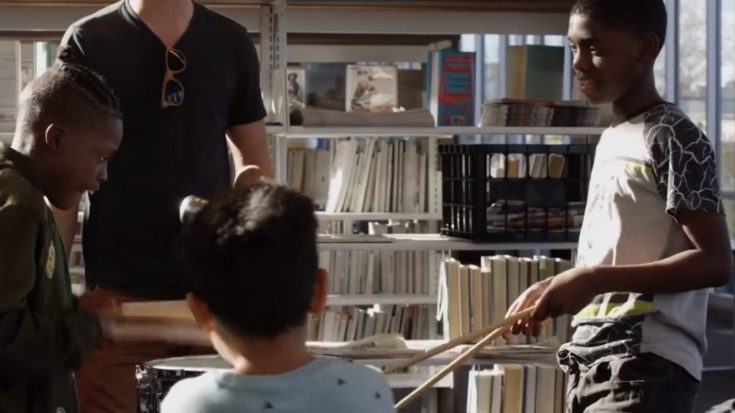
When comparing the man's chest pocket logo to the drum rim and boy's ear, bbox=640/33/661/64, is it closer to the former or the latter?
the drum rim

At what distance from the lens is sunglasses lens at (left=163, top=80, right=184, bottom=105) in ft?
8.38

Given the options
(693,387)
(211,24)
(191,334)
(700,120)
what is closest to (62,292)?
(191,334)

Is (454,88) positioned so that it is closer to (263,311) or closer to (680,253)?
(680,253)

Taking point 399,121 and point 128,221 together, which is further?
point 399,121

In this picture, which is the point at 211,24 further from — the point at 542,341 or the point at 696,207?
the point at 542,341

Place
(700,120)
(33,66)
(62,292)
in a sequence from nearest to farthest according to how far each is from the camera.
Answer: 1. (62,292)
2. (33,66)
3. (700,120)

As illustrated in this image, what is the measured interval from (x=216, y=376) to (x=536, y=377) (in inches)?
98.5

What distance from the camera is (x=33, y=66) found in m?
4.46

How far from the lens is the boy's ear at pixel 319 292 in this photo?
59.7 inches

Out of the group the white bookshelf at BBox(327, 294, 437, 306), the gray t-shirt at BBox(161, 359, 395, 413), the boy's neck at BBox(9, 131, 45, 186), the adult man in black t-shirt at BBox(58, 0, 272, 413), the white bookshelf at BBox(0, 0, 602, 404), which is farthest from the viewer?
the white bookshelf at BBox(327, 294, 437, 306)

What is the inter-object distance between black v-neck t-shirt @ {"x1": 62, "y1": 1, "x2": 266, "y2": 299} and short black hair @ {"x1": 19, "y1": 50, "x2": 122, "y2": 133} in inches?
16.7

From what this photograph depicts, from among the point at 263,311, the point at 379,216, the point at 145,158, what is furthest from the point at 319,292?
the point at 379,216

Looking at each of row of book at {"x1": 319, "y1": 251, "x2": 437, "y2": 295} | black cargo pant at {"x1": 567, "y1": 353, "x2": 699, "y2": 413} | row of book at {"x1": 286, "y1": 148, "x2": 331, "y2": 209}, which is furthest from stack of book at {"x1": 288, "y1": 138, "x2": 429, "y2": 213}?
black cargo pant at {"x1": 567, "y1": 353, "x2": 699, "y2": 413}

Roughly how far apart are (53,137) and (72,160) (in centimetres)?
5
